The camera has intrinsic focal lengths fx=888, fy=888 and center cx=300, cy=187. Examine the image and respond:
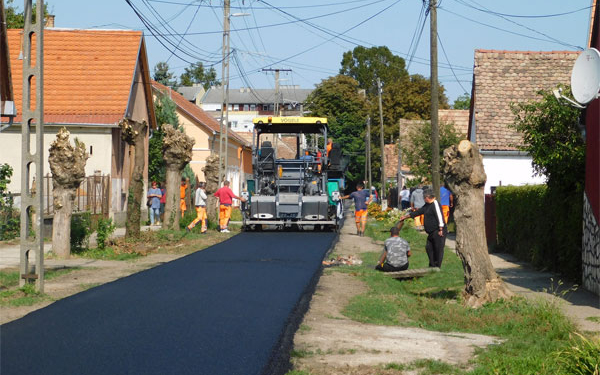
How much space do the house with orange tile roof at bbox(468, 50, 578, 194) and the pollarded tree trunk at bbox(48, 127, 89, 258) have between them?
16.5 metres

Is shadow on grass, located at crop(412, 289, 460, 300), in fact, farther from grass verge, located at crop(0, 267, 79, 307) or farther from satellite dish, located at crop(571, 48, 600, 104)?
grass verge, located at crop(0, 267, 79, 307)

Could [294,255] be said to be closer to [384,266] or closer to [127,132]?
[384,266]

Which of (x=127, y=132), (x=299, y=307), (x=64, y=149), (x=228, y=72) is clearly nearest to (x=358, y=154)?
(x=228, y=72)

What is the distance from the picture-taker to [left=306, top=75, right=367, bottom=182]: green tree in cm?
8875

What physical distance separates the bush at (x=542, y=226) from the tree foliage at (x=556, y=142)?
0.29m

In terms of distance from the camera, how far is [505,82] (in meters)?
33.0

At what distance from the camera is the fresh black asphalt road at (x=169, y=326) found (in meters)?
7.74

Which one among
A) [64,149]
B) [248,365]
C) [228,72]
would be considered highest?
[228,72]

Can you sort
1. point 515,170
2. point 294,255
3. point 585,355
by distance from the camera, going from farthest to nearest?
1. point 515,170
2. point 294,255
3. point 585,355

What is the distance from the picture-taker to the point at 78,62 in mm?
34062

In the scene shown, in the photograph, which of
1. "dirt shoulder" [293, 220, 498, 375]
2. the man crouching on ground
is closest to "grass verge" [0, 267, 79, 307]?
"dirt shoulder" [293, 220, 498, 375]

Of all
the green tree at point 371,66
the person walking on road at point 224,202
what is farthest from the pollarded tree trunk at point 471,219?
the green tree at point 371,66

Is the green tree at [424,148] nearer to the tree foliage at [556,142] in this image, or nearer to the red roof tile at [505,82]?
the red roof tile at [505,82]

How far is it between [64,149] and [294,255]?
18.1ft
